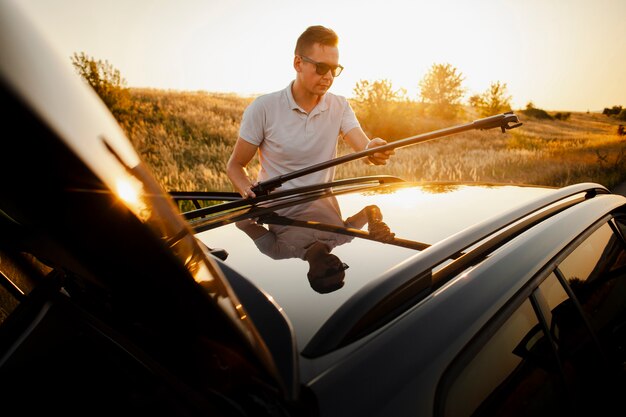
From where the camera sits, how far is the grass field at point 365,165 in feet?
36.9

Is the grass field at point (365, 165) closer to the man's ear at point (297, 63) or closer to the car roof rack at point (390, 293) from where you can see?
the man's ear at point (297, 63)

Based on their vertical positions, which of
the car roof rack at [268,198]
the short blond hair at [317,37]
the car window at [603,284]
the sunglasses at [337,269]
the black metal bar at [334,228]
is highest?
the short blond hair at [317,37]

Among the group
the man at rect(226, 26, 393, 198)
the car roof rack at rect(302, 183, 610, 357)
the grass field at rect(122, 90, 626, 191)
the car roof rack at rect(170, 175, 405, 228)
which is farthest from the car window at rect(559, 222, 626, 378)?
the grass field at rect(122, 90, 626, 191)

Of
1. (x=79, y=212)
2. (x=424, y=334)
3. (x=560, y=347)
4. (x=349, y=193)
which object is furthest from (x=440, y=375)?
(x=349, y=193)

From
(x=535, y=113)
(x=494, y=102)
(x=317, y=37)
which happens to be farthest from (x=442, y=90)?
(x=317, y=37)

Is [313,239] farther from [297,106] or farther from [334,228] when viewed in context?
[297,106]

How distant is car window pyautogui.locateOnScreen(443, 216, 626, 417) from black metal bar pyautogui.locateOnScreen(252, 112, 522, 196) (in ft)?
2.89

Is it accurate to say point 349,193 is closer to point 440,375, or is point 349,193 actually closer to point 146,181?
point 440,375

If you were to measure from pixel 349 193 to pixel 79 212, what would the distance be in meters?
2.01

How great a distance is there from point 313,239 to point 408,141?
1234mm

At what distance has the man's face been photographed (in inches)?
149

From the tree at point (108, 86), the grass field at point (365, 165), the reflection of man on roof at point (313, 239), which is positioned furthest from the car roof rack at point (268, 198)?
the tree at point (108, 86)

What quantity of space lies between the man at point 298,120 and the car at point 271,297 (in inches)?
76.5

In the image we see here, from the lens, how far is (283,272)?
1.32 m
